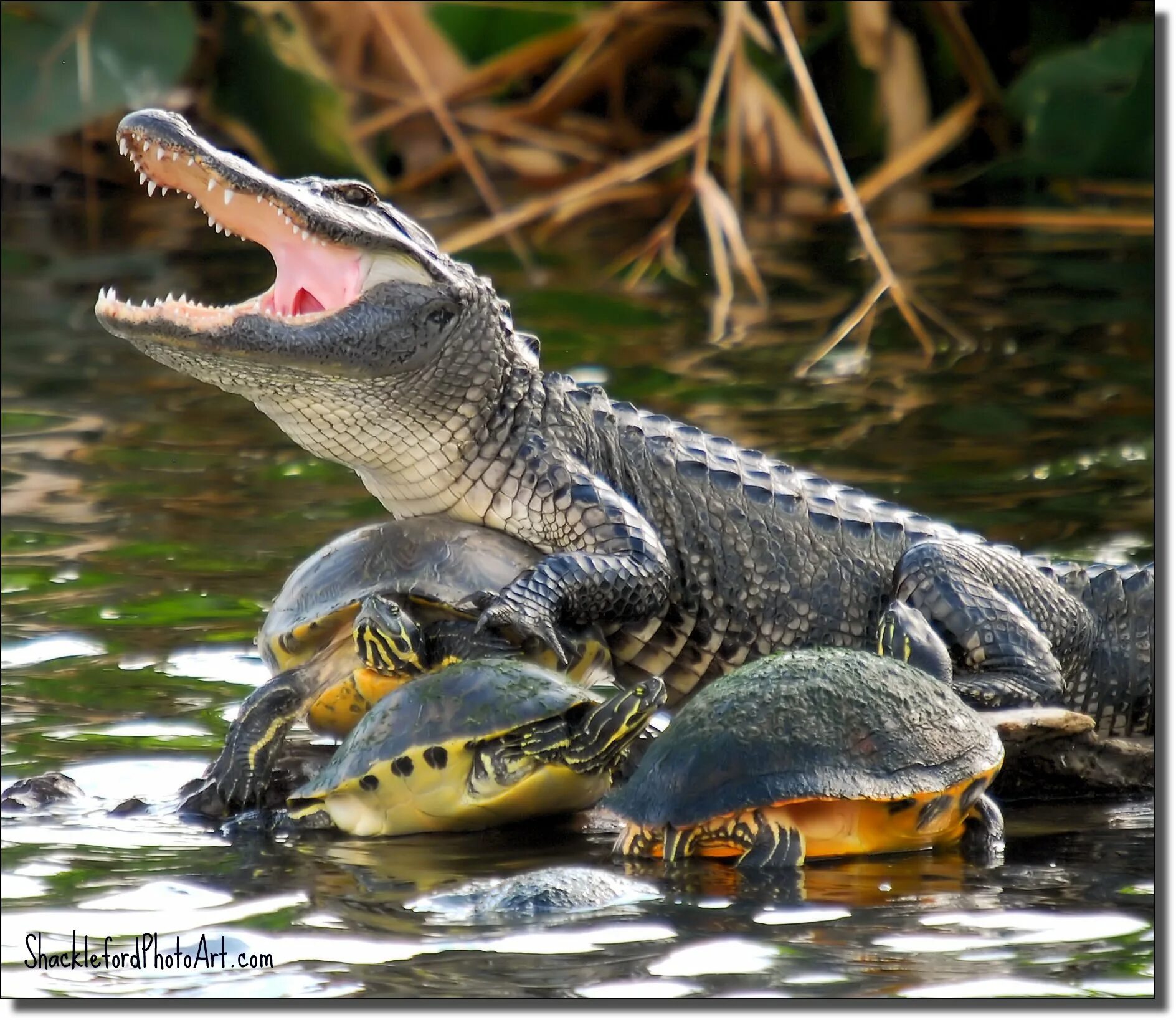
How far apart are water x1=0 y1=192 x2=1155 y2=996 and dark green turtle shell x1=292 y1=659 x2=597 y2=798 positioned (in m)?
0.19

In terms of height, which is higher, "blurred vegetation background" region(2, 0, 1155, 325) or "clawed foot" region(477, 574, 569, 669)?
"blurred vegetation background" region(2, 0, 1155, 325)

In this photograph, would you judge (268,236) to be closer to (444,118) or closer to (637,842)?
(637,842)

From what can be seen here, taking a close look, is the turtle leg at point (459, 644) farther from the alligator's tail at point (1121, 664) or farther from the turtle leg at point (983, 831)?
the alligator's tail at point (1121, 664)

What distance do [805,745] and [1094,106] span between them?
8406 mm

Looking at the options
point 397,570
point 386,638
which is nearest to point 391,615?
point 386,638

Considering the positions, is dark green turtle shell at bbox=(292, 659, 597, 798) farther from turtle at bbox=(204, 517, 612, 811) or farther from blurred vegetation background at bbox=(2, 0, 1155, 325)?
blurred vegetation background at bbox=(2, 0, 1155, 325)

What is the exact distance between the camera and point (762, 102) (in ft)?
39.8

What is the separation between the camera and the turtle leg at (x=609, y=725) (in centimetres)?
398

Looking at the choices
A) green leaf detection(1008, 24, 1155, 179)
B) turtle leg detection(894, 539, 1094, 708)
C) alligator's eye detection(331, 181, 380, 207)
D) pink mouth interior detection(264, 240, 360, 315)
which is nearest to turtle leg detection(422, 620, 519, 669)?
pink mouth interior detection(264, 240, 360, 315)

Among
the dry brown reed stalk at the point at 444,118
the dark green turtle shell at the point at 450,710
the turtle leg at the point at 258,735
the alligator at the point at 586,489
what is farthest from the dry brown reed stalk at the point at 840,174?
the dark green turtle shell at the point at 450,710

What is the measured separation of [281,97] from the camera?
12695 millimetres

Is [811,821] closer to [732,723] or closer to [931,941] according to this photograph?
[732,723]

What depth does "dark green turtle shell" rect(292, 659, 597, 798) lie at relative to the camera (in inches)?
155

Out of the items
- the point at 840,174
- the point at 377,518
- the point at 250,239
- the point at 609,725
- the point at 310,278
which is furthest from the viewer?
the point at 840,174
